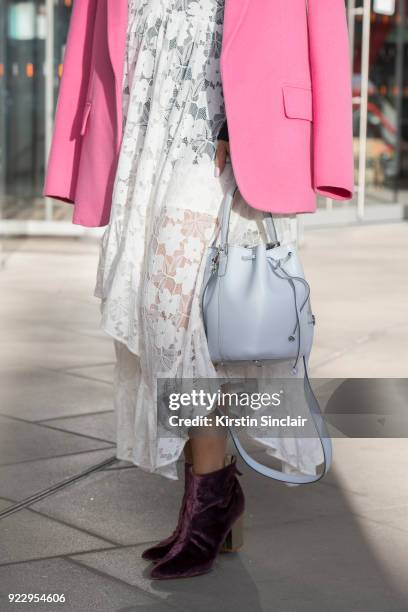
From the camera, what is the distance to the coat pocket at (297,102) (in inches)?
116

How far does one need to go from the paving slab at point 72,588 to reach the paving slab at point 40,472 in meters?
0.62

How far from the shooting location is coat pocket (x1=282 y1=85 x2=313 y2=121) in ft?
9.70

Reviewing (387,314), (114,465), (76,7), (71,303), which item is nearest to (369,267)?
(387,314)

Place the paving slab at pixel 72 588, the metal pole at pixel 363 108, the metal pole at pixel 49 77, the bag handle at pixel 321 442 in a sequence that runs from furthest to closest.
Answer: the metal pole at pixel 363 108 < the metal pole at pixel 49 77 < the bag handle at pixel 321 442 < the paving slab at pixel 72 588

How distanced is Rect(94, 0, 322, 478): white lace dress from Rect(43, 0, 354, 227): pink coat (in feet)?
0.27

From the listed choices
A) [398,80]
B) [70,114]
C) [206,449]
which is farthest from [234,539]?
[398,80]

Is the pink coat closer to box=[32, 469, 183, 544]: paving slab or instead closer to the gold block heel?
the gold block heel

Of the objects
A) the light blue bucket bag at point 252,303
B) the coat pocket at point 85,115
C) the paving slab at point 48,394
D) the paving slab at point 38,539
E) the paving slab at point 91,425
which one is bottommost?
the paving slab at point 48,394

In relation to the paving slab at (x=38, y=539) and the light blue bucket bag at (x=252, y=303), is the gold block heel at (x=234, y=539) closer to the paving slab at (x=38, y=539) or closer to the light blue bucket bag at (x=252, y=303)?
the paving slab at (x=38, y=539)

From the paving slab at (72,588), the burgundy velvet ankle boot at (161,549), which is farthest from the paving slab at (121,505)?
the paving slab at (72,588)

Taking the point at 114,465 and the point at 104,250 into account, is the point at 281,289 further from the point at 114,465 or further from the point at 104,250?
the point at 114,465

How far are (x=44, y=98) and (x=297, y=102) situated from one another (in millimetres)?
9553

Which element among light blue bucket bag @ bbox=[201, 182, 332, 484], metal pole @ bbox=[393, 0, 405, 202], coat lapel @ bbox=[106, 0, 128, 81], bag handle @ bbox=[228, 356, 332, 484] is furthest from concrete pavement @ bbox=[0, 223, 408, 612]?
metal pole @ bbox=[393, 0, 405, 202]

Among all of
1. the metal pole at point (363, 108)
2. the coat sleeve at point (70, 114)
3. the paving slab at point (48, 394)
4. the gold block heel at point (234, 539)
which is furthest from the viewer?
the metal pole at point (363, 108)
